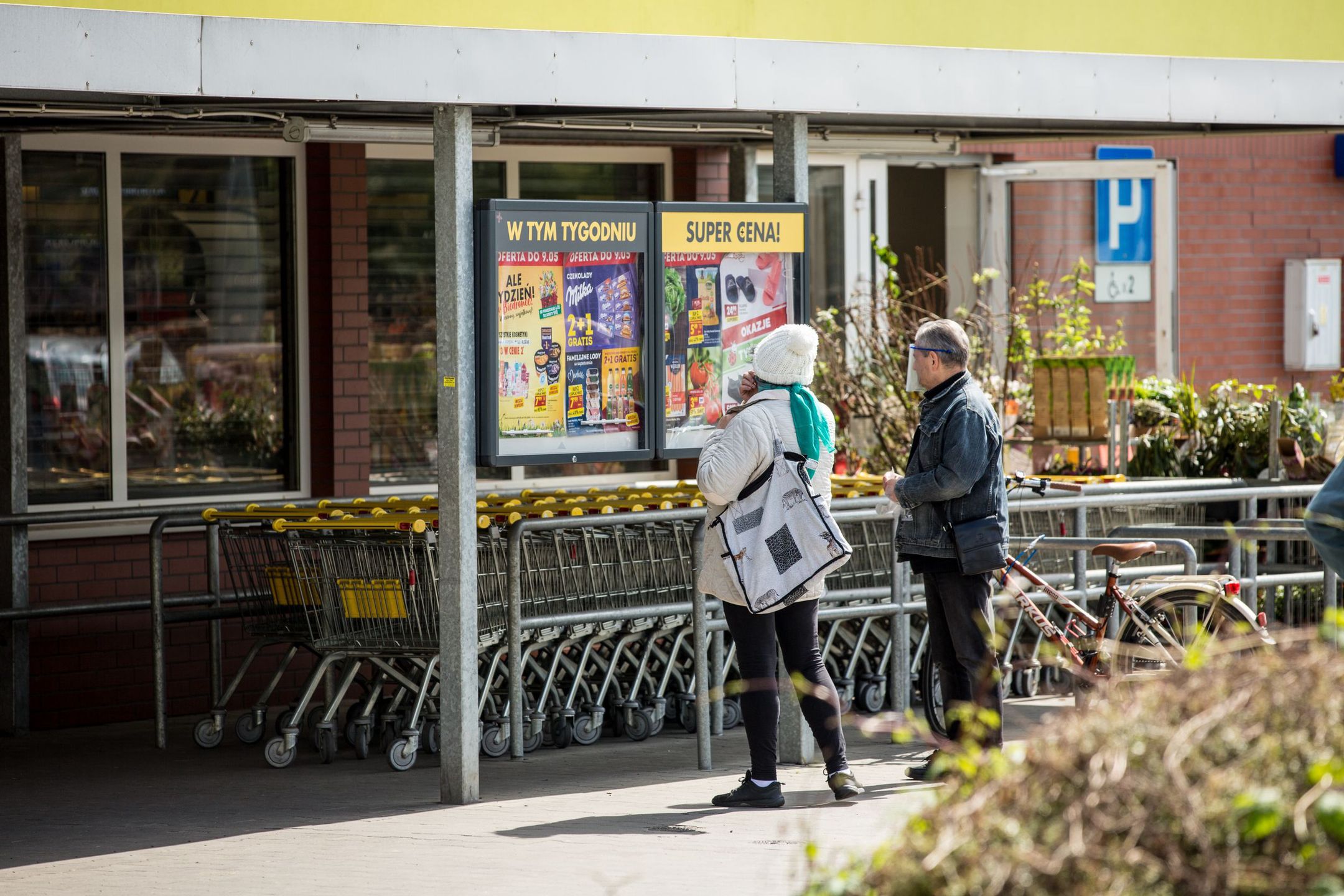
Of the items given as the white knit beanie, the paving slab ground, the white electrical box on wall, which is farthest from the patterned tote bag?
the white electrical box on wall

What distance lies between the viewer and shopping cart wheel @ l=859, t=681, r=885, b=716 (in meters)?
9.39

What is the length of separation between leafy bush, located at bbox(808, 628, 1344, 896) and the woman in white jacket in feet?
12.2

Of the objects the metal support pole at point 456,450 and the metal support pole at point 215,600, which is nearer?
the metal support pole at point 456,450

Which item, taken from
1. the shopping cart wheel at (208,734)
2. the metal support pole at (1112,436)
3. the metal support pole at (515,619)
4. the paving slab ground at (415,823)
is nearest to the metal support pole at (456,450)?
the paving slab ground at (415,823)

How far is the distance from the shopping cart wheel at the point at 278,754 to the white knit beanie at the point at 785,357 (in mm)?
3033

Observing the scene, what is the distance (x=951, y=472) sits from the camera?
6.83 metres

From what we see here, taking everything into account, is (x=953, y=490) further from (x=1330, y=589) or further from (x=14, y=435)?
(x=14, y=435)

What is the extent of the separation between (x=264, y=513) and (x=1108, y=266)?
8000mm

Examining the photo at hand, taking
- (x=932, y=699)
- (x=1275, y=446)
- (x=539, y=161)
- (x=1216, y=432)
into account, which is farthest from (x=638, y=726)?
(x=1216, y=432)

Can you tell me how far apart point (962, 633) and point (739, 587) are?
912mm

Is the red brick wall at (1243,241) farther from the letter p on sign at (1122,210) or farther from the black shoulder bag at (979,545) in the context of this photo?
the black shoulder bag at (979,545)

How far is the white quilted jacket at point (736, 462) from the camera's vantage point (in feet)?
22.3

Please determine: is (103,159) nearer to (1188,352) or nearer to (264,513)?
(264,513)

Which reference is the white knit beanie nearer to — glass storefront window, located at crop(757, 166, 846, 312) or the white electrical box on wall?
glass storefront window, located at crop(757, 166, 846, 312)
